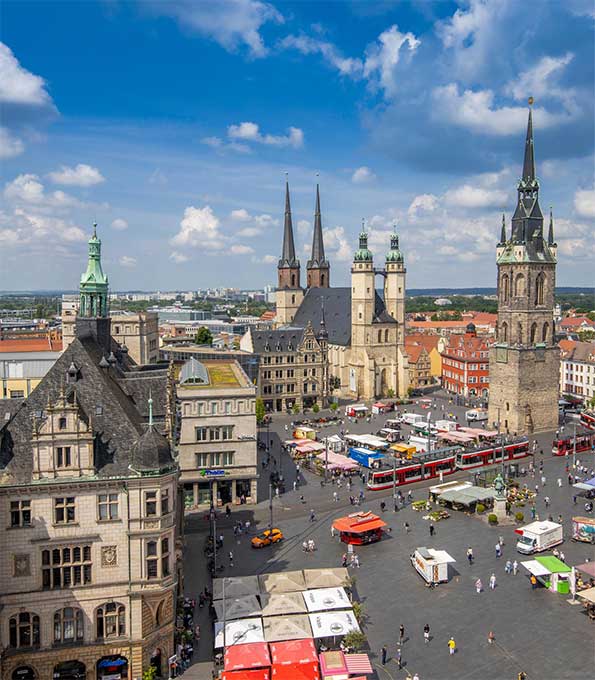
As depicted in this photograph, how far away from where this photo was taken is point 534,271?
98438 millimetres

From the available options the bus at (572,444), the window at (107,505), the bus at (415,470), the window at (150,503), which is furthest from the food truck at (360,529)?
the bus at (572,444)

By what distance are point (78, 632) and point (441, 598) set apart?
2296 centimetres

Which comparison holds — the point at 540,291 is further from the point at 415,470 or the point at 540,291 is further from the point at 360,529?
the point at 360,529

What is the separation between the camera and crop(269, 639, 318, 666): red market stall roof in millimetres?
35281

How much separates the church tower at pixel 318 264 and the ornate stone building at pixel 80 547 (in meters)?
125

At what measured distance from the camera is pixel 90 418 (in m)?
35.9

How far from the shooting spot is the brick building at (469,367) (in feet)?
429

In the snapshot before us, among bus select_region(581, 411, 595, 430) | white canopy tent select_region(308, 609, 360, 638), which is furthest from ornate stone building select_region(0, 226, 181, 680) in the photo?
bus select_region(581, 411, 595, 430)

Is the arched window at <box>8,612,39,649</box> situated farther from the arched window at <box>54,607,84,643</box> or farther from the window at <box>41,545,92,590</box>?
the window at <box>41,545,92,590</box>

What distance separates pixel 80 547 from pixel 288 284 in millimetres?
121358

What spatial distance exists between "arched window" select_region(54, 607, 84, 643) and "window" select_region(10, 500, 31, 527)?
16.3 ft

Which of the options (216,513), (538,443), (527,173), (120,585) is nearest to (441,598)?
(120,585)

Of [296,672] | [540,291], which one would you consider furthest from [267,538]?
[540,291]

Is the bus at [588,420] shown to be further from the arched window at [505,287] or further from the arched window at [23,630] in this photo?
the arched window at [23,630]
